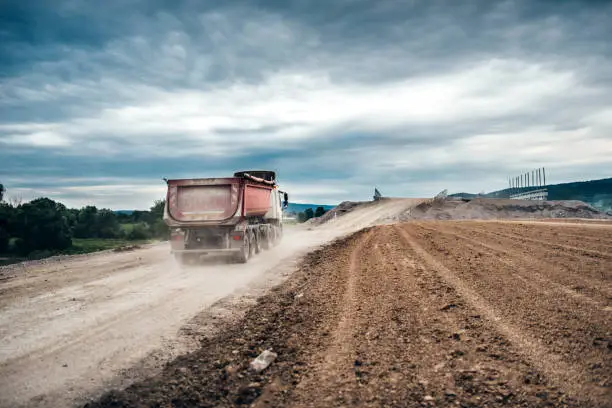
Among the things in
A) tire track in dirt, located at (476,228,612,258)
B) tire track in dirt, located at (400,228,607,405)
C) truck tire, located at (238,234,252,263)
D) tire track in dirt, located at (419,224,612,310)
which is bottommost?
tire track in dirt, located at (400,228,607,405)

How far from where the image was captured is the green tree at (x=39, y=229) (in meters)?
38.9

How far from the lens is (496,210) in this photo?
145 ft

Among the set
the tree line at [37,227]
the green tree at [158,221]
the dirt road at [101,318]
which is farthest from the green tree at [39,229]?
the dirt road at [101,318]

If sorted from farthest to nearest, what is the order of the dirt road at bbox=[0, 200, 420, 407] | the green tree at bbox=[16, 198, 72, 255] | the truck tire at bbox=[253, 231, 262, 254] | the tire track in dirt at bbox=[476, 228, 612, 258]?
the green tree at bbox=[16, 198, 72, 255] → the truck tire at bbox=[253, 231, 262, 254] → the tire track in dirt at bbox=[476, 228, 612, 258] → the dirt road at bbox=[0, 200, 420, 407]

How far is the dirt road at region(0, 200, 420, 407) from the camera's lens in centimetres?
467

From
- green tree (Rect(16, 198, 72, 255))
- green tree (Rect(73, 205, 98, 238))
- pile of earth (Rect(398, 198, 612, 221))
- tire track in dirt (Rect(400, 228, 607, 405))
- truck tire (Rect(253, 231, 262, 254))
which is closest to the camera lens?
tire track in dirt (Rect(400, 228, 607, 405))

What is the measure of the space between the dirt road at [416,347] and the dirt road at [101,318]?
0.54 metres

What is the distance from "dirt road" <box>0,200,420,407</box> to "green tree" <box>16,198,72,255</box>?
1168 inches

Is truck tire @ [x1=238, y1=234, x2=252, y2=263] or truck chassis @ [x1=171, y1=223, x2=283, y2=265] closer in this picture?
truck chassis @ [x1=171, y1=223, x2=283, y2=265]

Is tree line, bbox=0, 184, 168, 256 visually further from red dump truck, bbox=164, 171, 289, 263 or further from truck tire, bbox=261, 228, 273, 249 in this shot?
red dump truck, bbox=164, 171, 289, 263

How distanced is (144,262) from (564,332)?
13.8 meters

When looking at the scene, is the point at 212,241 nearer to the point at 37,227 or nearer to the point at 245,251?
the point at 245,251

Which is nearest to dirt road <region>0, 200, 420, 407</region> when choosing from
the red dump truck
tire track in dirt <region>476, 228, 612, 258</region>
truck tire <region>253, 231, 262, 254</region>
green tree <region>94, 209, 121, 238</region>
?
the red dump truck

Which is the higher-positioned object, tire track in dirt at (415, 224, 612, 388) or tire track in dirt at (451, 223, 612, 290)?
tire track in dirt at (451, 223, 612, 290)
